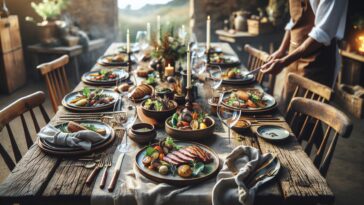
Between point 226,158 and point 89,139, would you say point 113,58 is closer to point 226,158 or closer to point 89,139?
point 89,139

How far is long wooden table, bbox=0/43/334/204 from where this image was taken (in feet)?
4.49

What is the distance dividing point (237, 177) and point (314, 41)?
1707 millimetres

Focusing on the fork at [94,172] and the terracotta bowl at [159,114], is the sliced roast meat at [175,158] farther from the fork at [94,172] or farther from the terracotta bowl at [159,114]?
the terracotta bowl at [159,114]

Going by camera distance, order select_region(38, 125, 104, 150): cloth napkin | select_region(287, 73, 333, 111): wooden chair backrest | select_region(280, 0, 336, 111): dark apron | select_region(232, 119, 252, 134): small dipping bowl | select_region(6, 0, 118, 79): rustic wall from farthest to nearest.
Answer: select_region(6, 0, 118, 79): rustic wall
select_region(280, 0, 336, 111): dark apron
select_region(287, 73, 333, 111): wooden chair backrest
select_region(232, 119, 252, 134): small dipping bowl
select_region(38, 125, 104, 150): cloth napkin

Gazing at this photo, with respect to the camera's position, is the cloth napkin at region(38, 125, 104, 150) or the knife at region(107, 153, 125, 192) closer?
the knife at region(107, 153, 125, 192)

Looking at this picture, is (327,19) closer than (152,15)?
Yes

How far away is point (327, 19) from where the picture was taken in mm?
2697

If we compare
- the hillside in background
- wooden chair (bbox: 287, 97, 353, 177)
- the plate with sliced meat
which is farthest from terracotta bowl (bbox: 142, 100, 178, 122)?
the hillside in background

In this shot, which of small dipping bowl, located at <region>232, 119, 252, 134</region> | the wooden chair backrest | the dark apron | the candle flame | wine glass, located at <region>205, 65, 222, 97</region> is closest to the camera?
small dipping bowl, located at <region>232, 119, 252, 134</region>

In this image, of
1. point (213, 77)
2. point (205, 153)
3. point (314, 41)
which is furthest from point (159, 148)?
point (314, 41)

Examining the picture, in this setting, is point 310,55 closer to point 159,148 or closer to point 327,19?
point 327,19

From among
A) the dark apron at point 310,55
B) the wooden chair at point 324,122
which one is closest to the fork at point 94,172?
the wooden chair at point 324,122

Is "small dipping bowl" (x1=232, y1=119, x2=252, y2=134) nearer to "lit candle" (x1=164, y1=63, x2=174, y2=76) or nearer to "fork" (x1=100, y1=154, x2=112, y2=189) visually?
"fork" (x1=100, y1=154, x2=112, y2=189)

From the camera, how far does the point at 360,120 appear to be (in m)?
4.47
